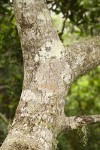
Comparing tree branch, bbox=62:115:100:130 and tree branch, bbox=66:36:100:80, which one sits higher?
tree branch, bbox=66:36:100:80

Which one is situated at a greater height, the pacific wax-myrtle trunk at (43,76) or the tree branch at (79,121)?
the pacific wax-myrtle trunk at (43,76)

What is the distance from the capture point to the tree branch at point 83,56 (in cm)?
128

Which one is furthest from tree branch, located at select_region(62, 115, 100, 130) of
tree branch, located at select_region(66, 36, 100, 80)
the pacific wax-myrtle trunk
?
tree branch, located at select_region(66, 36, 100, 80)

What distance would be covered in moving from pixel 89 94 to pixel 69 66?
113 inches

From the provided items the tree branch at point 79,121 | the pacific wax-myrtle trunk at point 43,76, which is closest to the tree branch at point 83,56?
the pacific wax-myrtle trunk at point 43,76

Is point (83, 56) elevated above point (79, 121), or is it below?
above

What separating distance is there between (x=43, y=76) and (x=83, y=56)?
8.2 inches

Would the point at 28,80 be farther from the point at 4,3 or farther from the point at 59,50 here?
the point at 4,3

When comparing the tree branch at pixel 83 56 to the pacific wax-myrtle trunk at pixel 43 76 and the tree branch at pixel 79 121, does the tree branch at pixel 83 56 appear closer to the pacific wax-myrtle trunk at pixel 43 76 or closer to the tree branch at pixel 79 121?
the pacific wax-myrtle trunk at pixel 43 76

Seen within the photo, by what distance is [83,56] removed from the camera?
1.31m

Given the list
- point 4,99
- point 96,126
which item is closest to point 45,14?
point 96,126

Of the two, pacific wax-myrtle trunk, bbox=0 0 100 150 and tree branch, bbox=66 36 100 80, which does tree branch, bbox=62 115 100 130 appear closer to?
pacific wax-myrtle trunk, bbox=0 0 100 150

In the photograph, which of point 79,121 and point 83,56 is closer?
point 79,121

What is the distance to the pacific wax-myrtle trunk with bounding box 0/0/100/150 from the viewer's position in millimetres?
1085
